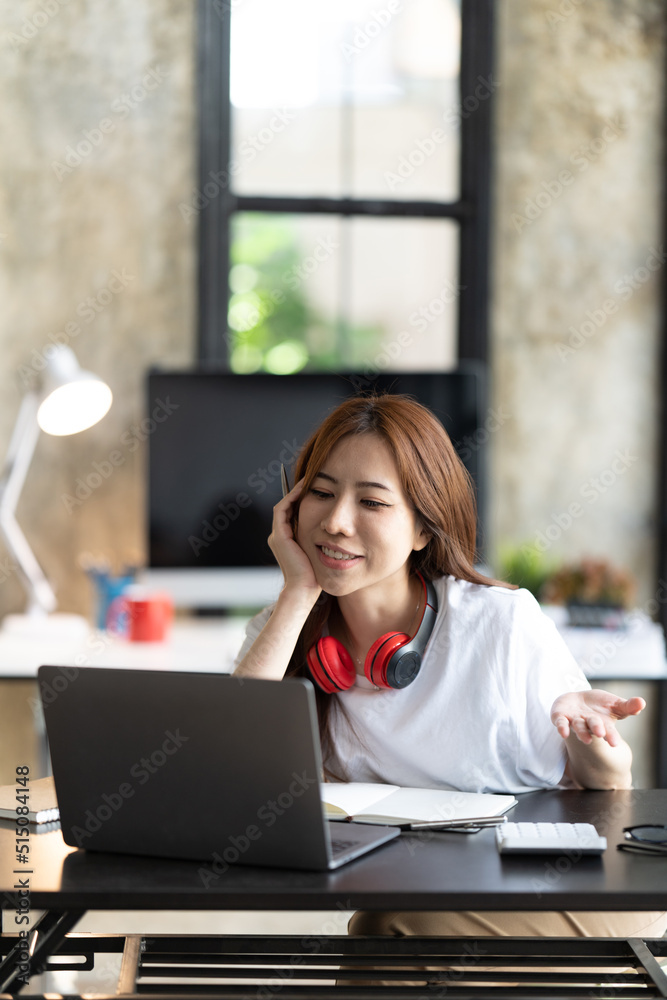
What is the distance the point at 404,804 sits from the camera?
1.39 m

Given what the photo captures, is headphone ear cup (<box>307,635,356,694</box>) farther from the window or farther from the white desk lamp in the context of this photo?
the window

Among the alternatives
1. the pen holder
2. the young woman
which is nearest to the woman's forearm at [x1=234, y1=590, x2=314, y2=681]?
the young woman

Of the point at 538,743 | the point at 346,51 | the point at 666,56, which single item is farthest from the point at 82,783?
the point at 666,56

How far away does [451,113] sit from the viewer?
388 cm

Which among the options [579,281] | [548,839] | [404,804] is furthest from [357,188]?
[548,839]

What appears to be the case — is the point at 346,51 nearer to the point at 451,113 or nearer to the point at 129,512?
the point at 451,113

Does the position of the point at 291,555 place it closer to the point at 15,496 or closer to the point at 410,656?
the point at 410,656

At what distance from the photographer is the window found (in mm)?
3812

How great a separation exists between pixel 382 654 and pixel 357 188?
2.66m

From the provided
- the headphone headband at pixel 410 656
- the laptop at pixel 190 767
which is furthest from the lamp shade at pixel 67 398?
the laptop at pixel 190 767

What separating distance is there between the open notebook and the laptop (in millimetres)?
127

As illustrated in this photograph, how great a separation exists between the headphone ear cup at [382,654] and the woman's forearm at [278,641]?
125 millimetres

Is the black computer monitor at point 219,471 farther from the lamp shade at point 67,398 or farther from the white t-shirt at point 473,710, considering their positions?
the white t-shirt at point 473,710

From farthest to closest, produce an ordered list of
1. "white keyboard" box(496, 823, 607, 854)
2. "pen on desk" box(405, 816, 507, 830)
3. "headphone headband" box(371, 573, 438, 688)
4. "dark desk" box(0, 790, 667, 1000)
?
"headphone headband" box(371, 573, 438, 688) < "pen on desk" box(405, 816, 507, 830) < "white keyboard" box(496, 823, 607, 854) < "dark desk" box(0, 790, 667, 1000)
